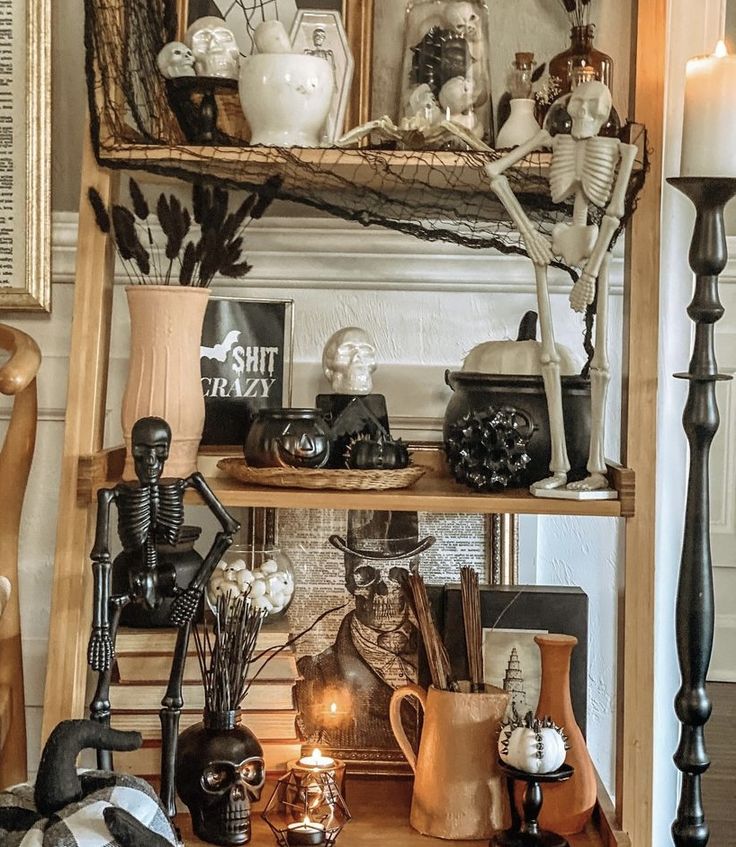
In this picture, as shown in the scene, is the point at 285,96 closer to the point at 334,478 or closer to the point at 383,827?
the point at 334,478

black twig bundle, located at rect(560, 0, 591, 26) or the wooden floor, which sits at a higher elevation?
black twig bundle, located at rect(560, 0, 591, 26)

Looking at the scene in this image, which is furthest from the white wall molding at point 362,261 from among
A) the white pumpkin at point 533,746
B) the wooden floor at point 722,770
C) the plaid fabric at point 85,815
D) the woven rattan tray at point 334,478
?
the wooden floor at point 722,770

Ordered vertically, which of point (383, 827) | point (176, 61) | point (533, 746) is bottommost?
point (383, 827)

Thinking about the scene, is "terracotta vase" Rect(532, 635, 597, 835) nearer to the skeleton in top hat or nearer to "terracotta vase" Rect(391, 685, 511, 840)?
"terracotta vase" Rect(391, 685, 511, 840)

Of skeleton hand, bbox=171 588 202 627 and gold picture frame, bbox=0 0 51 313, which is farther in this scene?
gold picture frame, bbox=0 0 51 313

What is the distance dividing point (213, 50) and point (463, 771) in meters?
0.83

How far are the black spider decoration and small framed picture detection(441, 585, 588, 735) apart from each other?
171 mm

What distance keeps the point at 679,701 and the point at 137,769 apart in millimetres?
593

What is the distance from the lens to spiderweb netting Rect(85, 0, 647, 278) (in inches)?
44.5

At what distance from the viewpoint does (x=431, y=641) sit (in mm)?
1183

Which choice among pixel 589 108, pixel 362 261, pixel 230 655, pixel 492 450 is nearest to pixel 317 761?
pixel 230 655

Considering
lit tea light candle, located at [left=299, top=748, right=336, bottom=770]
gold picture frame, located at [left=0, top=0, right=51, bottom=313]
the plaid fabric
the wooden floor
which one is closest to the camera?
the plaid fabric

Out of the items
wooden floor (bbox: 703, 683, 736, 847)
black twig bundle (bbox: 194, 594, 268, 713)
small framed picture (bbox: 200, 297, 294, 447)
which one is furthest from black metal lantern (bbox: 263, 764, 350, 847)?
wooden floor (bbox: 703, 683, 736, 847)

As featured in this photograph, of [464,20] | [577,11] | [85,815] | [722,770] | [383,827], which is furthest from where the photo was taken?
[722,770]
